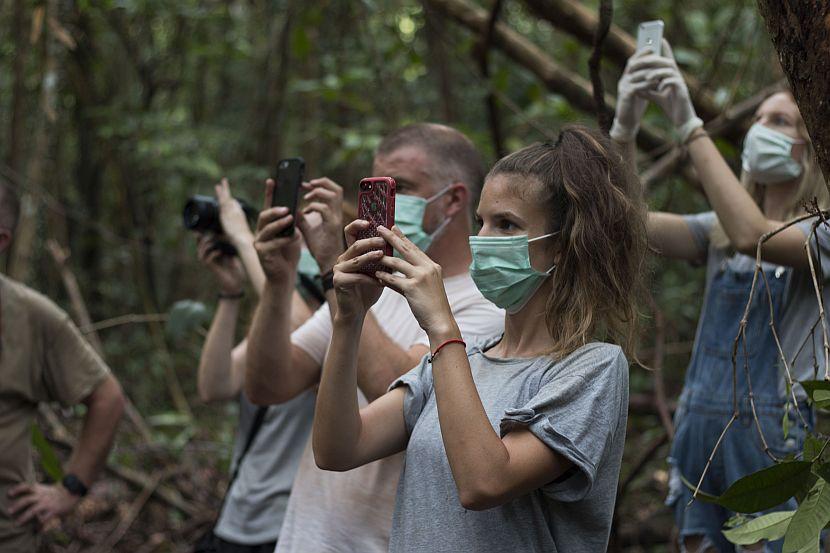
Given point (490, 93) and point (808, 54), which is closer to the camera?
point (808, 54)

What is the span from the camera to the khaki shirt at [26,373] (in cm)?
309

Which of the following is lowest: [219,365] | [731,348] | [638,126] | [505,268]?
[219,365]

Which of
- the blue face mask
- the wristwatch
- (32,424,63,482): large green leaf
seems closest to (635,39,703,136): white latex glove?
the blue face mask

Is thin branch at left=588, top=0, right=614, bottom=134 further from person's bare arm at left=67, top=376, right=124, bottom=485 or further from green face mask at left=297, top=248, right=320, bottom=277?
person's bare arm at left=67, top=376, right=124, bottom=485

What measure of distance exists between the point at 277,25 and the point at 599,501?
690 centimetres

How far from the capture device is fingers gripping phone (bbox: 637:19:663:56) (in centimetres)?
249

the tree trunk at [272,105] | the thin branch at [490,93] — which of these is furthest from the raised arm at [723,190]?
the tree trunk at [272,105]

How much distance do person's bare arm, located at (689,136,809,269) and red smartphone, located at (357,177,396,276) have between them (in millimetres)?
1056

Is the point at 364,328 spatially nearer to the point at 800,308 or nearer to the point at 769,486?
the point at 769,486

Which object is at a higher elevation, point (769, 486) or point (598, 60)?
point (598, 60)

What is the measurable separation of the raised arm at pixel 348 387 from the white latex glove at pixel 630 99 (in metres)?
1.07

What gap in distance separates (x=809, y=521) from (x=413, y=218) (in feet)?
4.46

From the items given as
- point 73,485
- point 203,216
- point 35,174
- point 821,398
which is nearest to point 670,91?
point 821,398

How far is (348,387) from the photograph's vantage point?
1.82 m
